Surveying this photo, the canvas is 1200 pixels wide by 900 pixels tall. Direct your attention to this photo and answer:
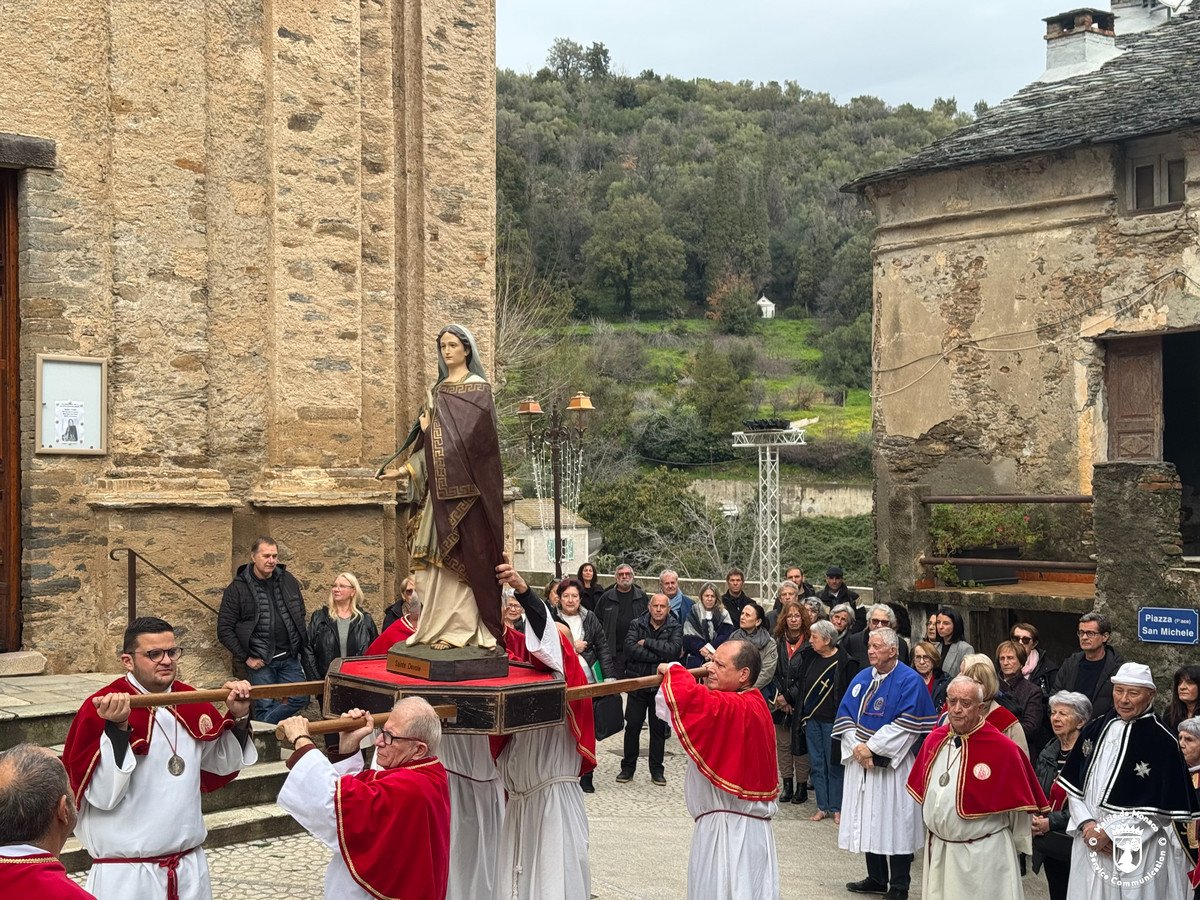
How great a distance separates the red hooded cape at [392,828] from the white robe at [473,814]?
1934 mm

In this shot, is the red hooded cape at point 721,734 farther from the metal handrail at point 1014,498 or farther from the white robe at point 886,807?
the metal handrail at point 1014,498

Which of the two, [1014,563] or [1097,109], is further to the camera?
[1097,109]

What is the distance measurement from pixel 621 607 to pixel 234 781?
4.78 m

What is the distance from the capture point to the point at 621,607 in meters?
12.8

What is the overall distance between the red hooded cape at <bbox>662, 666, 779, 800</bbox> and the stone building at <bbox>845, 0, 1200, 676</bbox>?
8.55 metres

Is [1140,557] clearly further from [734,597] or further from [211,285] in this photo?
[211,285]

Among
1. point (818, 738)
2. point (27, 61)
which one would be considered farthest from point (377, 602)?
point (27, 61)

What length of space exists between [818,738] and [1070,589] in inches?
225

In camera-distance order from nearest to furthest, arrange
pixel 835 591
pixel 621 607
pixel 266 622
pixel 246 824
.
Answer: pixel 246 824
pixel 266 622
pixel 621 607
pixel 835 591

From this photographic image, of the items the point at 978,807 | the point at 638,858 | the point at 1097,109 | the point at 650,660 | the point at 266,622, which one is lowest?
the point at 638,858

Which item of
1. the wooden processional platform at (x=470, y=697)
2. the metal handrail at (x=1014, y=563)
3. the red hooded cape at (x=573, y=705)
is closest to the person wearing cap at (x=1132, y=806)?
the red hooded cape at (x=573, y=705)

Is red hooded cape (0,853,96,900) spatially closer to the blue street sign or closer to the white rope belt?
the white rope belt

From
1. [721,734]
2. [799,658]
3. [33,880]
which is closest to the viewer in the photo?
[33,880]

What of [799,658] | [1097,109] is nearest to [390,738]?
[799,658]
